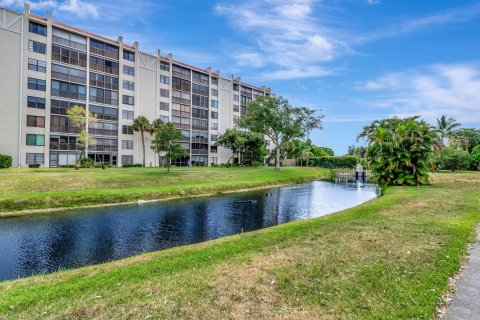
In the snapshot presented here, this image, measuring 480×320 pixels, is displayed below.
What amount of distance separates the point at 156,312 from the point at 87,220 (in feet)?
64.8

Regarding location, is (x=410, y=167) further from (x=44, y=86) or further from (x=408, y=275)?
(x=44, y=86)

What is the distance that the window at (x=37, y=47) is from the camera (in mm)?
51625

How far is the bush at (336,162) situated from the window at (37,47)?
87097mm

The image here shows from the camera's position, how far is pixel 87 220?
23406 millimetres

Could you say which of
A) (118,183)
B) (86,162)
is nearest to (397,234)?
(118,183)

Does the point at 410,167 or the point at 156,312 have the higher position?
the point at 410,167

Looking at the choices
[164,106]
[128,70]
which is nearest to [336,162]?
[164,106]

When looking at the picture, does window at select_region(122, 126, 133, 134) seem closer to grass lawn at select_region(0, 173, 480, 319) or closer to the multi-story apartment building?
the multi-story apartment building

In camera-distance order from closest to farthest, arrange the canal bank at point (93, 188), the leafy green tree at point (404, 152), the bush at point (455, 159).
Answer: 1. the canal bank at point (93, 188)
2. the leafy green tree at point (404, 152)
3. the bush at point (455, 159)

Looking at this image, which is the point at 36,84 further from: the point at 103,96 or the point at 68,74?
the point at 103,96

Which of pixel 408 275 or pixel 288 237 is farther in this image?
pixel 288 237

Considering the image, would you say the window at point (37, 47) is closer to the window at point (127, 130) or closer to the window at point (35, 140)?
the window at point (35, 140)

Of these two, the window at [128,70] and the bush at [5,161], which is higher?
the window at [128,70]

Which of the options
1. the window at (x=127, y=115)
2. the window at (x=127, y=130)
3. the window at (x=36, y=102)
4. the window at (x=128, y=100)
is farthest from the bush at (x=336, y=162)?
the window at (x=36, y=102)
